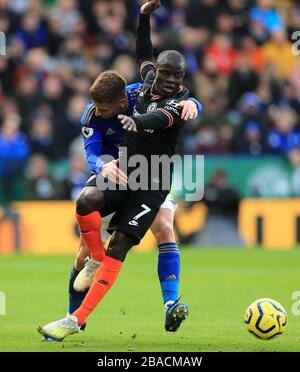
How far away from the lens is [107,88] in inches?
312

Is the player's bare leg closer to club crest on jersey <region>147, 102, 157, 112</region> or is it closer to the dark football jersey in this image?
the dark football jersey

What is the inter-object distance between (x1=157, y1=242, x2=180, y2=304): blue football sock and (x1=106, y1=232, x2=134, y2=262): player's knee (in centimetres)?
53

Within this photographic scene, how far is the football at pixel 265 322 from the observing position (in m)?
7.67

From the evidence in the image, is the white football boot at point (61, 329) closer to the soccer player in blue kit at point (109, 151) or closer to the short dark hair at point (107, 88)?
the soccer player in blue kit at point (109, 151)

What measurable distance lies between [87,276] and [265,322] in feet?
4.77

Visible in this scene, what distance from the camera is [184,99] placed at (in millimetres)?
8039

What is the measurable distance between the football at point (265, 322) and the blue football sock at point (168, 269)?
73 centimetres

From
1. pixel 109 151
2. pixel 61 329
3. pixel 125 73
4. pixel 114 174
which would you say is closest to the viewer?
pixel 61 329

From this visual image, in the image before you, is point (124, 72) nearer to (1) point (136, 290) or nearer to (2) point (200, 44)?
(2) point (200, 44)

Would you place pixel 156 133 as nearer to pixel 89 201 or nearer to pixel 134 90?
pixel 134 90

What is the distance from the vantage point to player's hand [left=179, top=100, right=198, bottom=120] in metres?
7.79

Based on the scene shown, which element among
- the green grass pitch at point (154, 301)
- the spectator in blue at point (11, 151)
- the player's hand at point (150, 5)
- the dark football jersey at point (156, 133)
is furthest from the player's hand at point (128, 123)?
the spectator in blue at point (11, 151)

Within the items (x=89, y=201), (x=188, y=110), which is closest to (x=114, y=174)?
(x=89, y=201)
